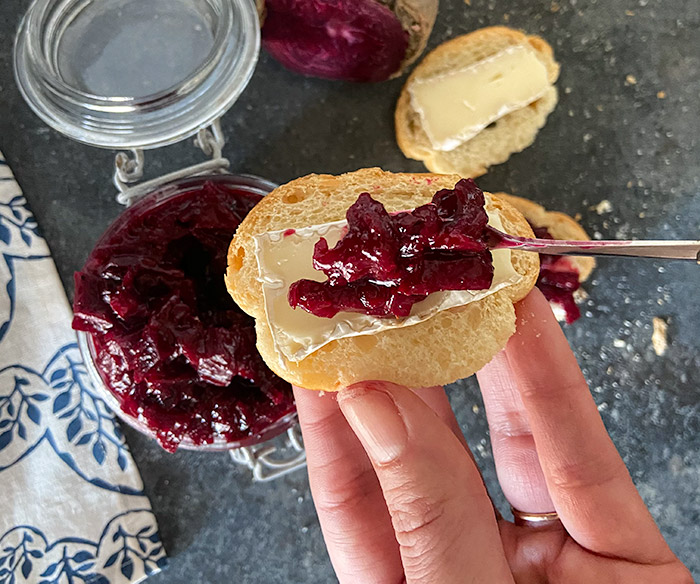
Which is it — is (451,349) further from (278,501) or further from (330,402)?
(278,501)

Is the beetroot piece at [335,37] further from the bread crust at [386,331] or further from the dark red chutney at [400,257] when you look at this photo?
the dark red chutney at [400,257]

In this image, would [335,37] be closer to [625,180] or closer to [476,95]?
[476,95]

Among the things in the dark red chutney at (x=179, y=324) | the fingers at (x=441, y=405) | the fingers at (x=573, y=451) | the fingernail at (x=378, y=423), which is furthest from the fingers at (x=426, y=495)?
the fingers at (x=441, y=405)

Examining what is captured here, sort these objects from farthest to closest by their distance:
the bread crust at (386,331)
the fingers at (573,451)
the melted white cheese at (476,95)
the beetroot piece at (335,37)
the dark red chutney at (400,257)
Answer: the melted white cheese at (476,95) < the beetroot piece at (335,37) < the fingers at (573,451) < the bread crust at (386,331) < the dark red chutney at (400,257)

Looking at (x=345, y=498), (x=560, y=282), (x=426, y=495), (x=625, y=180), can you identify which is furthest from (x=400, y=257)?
(x=625, y=180)

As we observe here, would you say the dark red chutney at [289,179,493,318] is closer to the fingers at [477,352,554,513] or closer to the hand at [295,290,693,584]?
the hand at [295,290,693,584]
